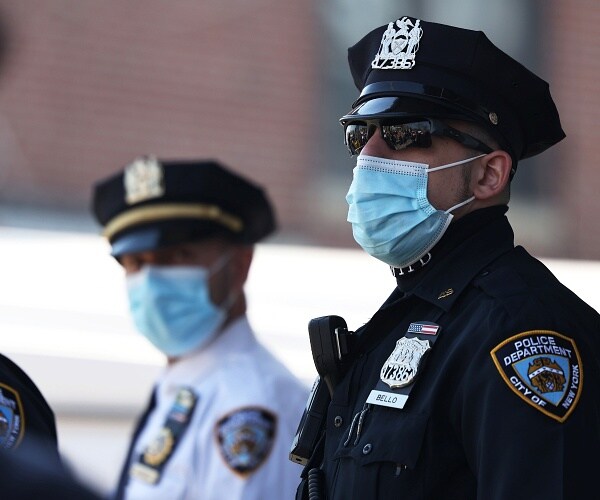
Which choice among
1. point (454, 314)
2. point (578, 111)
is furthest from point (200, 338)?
point (578, 111)

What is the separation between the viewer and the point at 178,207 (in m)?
4.27

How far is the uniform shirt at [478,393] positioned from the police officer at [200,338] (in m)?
1.13

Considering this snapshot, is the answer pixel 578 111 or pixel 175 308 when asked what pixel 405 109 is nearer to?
pixel 175 308

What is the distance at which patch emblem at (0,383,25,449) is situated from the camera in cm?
218

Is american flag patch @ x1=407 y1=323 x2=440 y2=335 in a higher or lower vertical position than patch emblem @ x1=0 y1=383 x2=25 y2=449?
higher

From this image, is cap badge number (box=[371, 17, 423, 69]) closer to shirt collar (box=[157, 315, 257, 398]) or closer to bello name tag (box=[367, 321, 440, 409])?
bello name tag (box=[367, 321, 440, 409])

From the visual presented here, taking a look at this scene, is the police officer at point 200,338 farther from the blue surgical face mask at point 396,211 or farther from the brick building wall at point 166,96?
the brick building wall at point 166,96

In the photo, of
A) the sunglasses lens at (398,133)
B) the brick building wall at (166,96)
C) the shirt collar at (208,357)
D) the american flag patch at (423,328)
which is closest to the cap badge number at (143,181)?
the shirt collar at (208,357)

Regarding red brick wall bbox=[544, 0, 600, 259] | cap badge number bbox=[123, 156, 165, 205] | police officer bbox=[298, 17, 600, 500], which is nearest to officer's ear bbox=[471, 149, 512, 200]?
police officer bbox=[298, 17, 600, 500]

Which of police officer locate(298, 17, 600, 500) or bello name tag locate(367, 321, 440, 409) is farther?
bello name tag locate(367, 321, 440, 409)

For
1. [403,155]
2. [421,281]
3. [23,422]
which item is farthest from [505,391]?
[23,422]

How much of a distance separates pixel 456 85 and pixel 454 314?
0.45 m

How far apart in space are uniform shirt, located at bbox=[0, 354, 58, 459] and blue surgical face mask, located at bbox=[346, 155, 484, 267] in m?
0.70

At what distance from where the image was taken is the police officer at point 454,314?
2098 millimetres
